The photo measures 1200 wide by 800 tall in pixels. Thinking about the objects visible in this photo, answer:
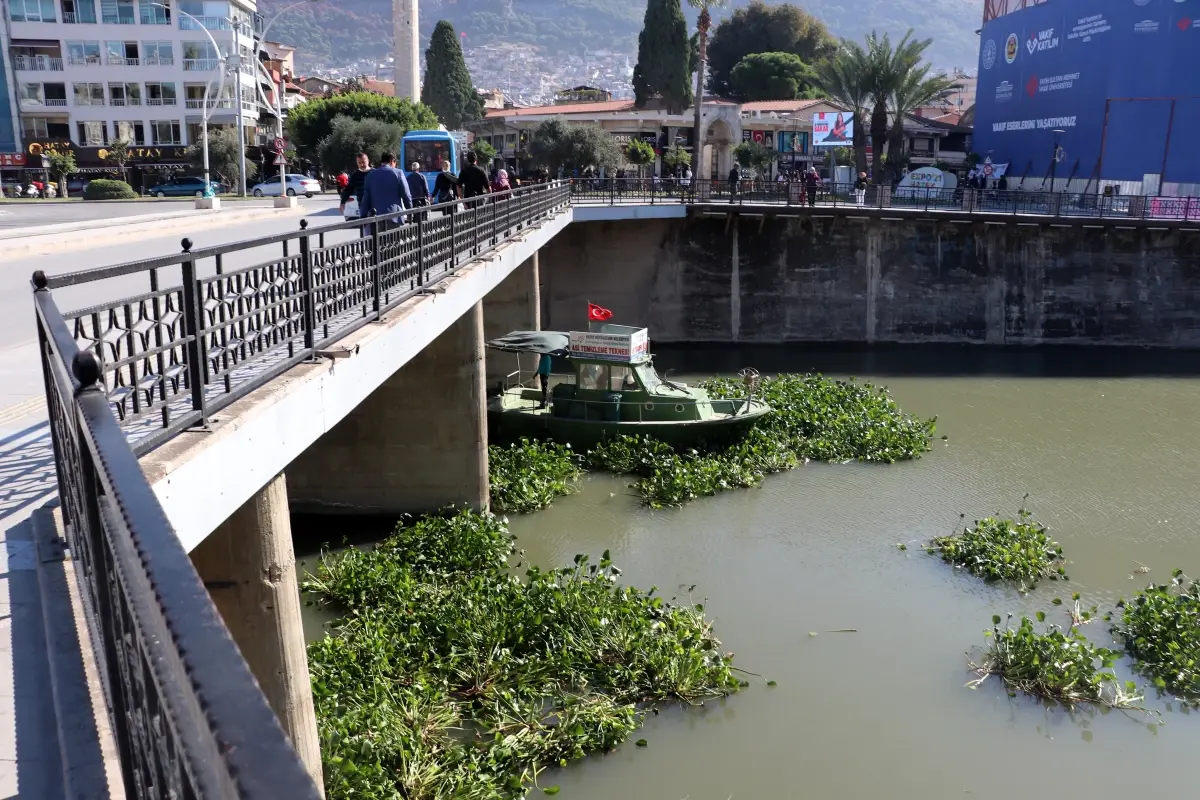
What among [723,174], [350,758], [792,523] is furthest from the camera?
[723,174]

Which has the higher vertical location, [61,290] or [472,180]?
[472,180]

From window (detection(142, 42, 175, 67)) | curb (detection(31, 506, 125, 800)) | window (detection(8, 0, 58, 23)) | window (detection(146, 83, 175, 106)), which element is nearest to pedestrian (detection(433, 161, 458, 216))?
curb (detection(31, 506, 125, 800))

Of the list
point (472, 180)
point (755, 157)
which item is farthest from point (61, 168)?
point (472, 180)

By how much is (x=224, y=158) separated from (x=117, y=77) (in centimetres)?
996

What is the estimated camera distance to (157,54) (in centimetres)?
5522

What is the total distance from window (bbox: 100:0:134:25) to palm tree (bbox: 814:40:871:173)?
3668 cm

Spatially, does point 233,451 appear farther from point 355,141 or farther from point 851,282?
point 355,141

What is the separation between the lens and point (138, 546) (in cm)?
178

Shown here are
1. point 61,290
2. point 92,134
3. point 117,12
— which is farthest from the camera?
point 92,134

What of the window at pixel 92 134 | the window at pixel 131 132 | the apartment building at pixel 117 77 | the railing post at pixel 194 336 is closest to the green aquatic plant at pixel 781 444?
the railing post at pixel 194 336

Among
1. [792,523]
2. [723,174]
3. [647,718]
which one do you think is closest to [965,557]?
[792,523]

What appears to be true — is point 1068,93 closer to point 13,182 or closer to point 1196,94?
point 1196,94

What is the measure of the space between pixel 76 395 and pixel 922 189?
102 ft

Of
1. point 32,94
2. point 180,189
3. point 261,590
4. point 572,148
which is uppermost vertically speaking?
point 32,94
